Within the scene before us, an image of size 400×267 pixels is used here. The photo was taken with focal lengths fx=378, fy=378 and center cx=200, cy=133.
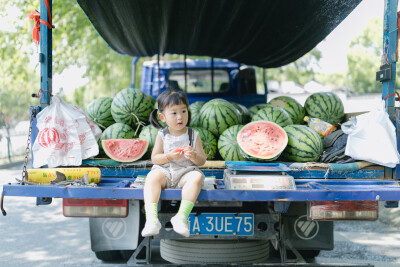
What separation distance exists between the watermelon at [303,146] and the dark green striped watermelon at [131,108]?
1688mm

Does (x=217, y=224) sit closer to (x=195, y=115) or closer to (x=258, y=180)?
(x=258, y=180)

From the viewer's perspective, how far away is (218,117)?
4062 millimetres

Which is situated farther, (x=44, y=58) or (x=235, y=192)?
(x=44, y=58)

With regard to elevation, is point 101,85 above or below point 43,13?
above

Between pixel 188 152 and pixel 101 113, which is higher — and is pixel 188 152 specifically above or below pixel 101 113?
below

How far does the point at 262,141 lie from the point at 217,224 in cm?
98

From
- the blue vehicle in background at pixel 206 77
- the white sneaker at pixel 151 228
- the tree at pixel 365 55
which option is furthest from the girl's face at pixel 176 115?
the tree at pixel 365 55

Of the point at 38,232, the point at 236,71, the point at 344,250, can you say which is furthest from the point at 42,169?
the point at 236,71

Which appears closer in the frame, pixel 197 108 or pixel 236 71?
pixel 197 108

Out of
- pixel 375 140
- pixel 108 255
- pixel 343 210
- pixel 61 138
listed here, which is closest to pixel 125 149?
pixel 61 138

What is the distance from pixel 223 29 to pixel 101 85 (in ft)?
54.1

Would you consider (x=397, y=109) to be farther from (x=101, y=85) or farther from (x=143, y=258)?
(x=101, y=85)

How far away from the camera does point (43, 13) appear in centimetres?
316

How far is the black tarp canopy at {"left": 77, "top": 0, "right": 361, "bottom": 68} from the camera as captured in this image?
411 centimetres
